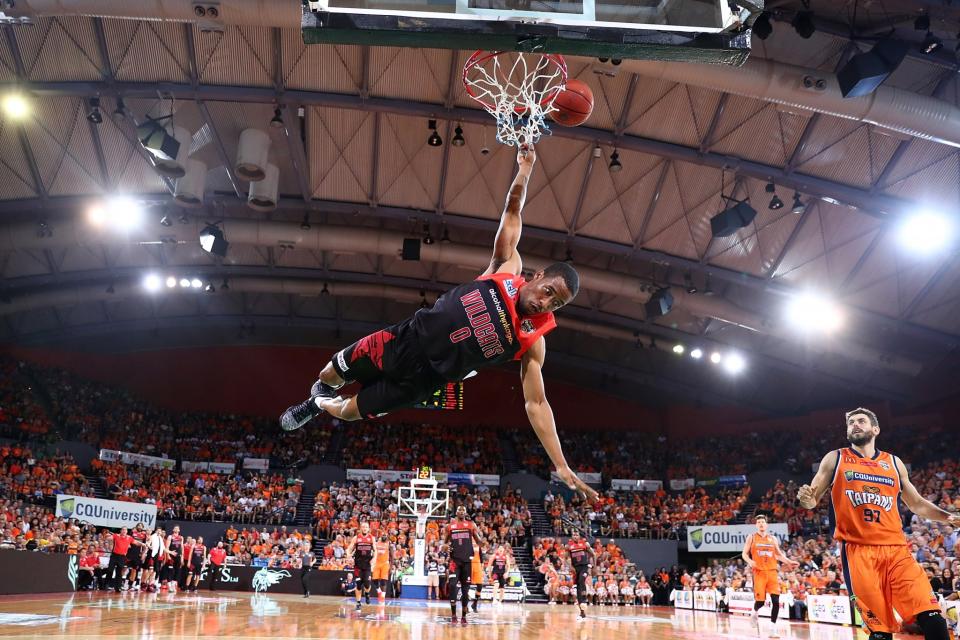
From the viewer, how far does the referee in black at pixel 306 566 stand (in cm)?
1947

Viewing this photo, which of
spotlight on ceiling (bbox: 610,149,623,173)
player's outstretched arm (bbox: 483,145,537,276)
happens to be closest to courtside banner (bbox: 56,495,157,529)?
spotlight on ceiling (bbox: 610,149,623,173)

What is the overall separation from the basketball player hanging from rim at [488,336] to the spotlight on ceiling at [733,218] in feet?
43.0

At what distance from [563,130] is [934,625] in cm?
1248

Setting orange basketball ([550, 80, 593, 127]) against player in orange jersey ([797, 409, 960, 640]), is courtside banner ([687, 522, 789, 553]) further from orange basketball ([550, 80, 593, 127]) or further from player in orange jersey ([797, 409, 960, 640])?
orange basketball ([550, 80, 593, 127])

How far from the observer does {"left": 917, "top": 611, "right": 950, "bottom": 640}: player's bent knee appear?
15.4 ft

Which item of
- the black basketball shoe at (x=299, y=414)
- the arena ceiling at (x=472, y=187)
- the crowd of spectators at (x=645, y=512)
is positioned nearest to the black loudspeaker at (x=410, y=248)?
the arena ceiling at (x=472, y=187)

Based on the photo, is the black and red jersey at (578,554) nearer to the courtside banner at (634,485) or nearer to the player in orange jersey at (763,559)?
the player in orange jersey at (763,559)

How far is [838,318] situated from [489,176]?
34.4 feet

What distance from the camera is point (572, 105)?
7219mm

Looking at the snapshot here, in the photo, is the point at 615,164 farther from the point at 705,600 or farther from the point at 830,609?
the point at 705,600

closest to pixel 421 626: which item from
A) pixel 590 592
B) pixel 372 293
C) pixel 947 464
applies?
pixel 590 592

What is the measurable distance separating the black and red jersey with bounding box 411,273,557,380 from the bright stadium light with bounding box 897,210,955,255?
14.6 m

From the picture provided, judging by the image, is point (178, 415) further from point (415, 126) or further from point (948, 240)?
point (948, 240)

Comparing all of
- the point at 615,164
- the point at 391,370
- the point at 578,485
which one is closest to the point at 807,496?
the point at 578,485
